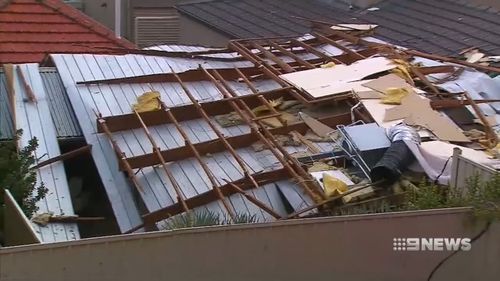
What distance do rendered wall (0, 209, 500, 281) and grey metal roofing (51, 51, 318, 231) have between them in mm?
1314

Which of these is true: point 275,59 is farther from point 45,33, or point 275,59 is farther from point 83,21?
point 45,33

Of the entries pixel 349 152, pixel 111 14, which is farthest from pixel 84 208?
pixel 111 14

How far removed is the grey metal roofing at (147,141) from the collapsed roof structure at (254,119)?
15 millimetres

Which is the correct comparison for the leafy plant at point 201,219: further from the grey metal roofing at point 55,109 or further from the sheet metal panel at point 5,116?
the sheet metal panel at point 5,116

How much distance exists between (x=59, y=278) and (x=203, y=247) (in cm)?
115

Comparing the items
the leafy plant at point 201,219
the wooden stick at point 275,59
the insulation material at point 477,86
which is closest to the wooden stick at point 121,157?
the leafy plant at point 201,219

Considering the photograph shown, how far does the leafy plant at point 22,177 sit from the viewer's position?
8.40m

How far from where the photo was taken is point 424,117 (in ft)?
30.6

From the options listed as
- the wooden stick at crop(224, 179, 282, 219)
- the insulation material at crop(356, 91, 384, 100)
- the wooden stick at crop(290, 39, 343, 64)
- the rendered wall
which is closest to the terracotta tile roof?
the wooden stick at crop(290, 39, 343, 64)

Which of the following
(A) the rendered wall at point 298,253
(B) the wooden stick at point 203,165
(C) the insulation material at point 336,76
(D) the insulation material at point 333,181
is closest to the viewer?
(A) the rendered wall at point 298,253

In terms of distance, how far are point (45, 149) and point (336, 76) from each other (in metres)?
3.73

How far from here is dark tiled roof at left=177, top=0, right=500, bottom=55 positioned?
45.9 feet

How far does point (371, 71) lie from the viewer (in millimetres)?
10914

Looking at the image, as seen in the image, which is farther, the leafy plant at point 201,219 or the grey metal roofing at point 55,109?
the grey metal roofing at point 55,109
